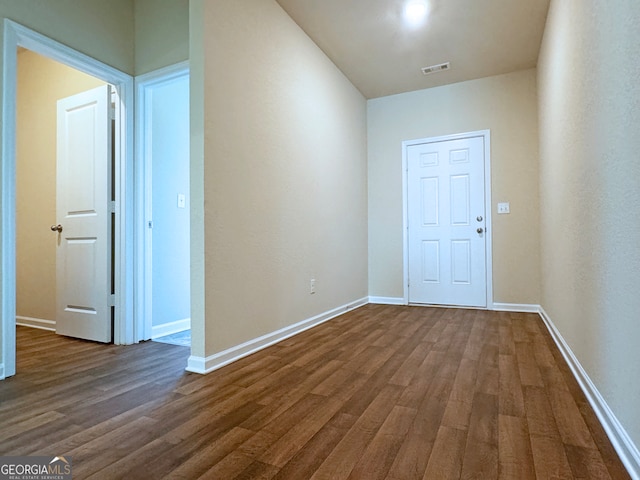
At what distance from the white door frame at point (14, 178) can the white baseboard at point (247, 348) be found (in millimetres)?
1035

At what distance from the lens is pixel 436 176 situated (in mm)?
4422

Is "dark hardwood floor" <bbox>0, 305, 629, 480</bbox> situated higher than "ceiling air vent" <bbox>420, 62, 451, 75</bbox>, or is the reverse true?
"ceiling air vent" <bbox>420, 62, 451, 75</bbox>

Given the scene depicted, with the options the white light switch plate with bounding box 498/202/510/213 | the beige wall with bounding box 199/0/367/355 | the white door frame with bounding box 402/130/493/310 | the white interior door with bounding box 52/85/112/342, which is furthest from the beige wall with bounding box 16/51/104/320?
the white light switch plate with bounding box 498/202/510/213

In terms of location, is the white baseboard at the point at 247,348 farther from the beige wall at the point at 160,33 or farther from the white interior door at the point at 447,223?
the beige wall at the point at 160,33

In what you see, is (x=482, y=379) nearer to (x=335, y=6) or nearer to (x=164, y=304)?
(x=164, y=304)

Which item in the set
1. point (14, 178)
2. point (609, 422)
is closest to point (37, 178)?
point (14, 178)

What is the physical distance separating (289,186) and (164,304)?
1527mm

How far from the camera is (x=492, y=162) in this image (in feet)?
13.5

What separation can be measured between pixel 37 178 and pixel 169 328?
2019 millimetres

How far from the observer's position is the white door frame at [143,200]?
2.89m

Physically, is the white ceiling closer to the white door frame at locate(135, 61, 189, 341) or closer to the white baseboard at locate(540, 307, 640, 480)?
the white door frame at locate(135, 61, 189, 341)

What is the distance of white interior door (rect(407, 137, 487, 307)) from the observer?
13.7 ft

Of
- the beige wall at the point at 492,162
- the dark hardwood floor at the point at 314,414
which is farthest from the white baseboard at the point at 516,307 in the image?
the dark hardwood floor at the point at 314,414

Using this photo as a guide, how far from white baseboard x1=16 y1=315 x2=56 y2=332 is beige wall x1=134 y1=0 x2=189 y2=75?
241 cm
